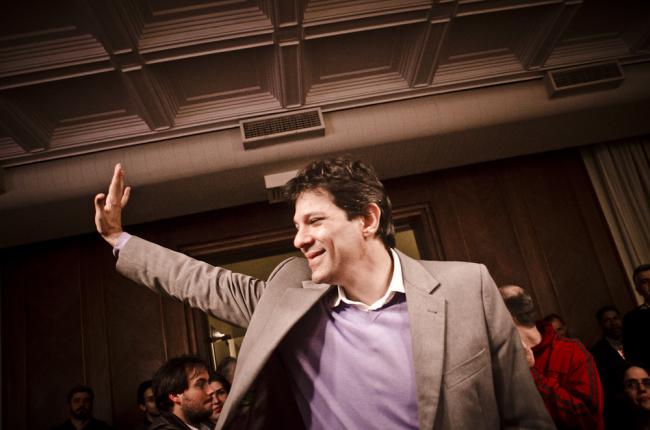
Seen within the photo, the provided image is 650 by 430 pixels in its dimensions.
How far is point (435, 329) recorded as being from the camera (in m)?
1.06

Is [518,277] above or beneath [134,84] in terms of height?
beneath

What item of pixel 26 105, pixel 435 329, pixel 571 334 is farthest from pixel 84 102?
pixel 571 334

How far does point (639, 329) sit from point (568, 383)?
5.69ft

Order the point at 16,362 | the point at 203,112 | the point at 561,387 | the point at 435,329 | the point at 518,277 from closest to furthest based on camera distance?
1. the point at 435,329
2. the point at 561,387
3. the point at 203,112
4. the point at 16,362
5. the point at 518,277

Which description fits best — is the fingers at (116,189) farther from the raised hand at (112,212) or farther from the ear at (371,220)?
the ear at (371,220)

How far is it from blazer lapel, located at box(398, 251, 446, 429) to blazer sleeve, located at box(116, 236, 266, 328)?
0.37 metres

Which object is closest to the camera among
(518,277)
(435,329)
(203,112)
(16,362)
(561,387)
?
(435,329)

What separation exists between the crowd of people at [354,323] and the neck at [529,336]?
936 millimetres

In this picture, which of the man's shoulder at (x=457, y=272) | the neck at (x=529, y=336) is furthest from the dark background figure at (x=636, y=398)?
the man's shoulder at (x=457, y=272)

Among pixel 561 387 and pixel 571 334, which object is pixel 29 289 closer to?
pixel 561 387

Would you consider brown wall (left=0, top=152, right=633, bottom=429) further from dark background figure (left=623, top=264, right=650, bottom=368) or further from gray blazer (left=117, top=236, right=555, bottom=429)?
gray blazer (left=117, top=236, right=555, bottom=429)

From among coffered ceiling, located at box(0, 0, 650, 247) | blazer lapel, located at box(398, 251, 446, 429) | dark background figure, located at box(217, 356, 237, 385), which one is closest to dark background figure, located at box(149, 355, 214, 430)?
dark background figure, located at box(217, 356, 237, 385)

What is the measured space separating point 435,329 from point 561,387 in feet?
3.39

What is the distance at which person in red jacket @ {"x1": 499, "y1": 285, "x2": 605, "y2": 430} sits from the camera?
1708 millimetres
